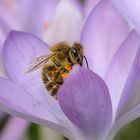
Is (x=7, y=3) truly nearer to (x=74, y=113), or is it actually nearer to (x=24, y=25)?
(x=24, y=25)

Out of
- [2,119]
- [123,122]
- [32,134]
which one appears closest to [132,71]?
[123,122]

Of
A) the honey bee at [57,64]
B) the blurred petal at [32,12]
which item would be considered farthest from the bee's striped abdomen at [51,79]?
the blurred petal at [32,12]

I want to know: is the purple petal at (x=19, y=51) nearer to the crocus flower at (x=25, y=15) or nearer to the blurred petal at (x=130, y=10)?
the blurred petal at (x=130, y=10)

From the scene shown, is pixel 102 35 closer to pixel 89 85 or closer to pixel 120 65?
pixel 120 65

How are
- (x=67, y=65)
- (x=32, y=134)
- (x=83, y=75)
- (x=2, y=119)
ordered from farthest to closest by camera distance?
(x=2, y=119) → (x=32, y=134) → (x=67, y=65) → (x=83, y=75)

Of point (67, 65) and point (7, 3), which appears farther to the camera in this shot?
point (7, 3)
